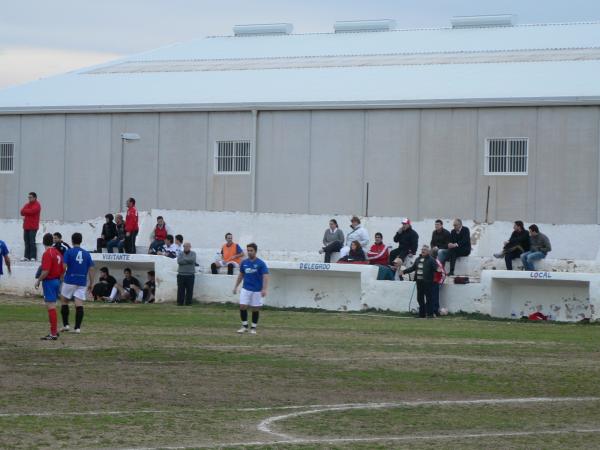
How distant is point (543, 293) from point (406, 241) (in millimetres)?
3540

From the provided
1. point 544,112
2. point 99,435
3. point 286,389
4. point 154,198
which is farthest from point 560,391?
point 154,198

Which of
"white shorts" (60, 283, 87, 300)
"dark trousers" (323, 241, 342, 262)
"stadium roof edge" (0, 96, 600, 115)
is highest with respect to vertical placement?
"stadium roof edge" (0, 96, 600, 115)

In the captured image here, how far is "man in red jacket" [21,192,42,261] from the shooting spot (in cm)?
3562

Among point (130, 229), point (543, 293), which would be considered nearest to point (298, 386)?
point (543, 293)

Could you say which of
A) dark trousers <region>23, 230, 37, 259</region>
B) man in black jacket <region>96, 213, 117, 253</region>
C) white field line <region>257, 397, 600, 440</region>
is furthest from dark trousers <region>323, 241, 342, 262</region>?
white field line <region>257, 397, 600, 440</region>

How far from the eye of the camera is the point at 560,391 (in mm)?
16125

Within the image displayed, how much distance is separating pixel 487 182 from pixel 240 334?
47.2 feet

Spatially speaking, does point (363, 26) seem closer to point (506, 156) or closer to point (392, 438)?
point (506, 156)

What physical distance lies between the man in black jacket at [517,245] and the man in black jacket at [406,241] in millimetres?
2207

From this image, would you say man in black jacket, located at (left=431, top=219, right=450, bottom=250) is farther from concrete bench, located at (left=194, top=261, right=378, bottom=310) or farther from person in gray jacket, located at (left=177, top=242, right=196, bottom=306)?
person in gray jacket, located at (left=177, top=242, right=196, bottom=306)

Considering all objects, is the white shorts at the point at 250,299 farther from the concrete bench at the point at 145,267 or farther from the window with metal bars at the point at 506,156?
the window with metal bars at the point at 506,156

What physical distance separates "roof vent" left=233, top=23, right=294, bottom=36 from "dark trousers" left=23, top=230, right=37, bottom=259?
17889 millimetres

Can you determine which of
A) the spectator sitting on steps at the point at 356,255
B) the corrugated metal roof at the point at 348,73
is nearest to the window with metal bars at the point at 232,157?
the corrugated metal roof at the point at 348,73

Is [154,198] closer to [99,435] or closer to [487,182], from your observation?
[487,182]
